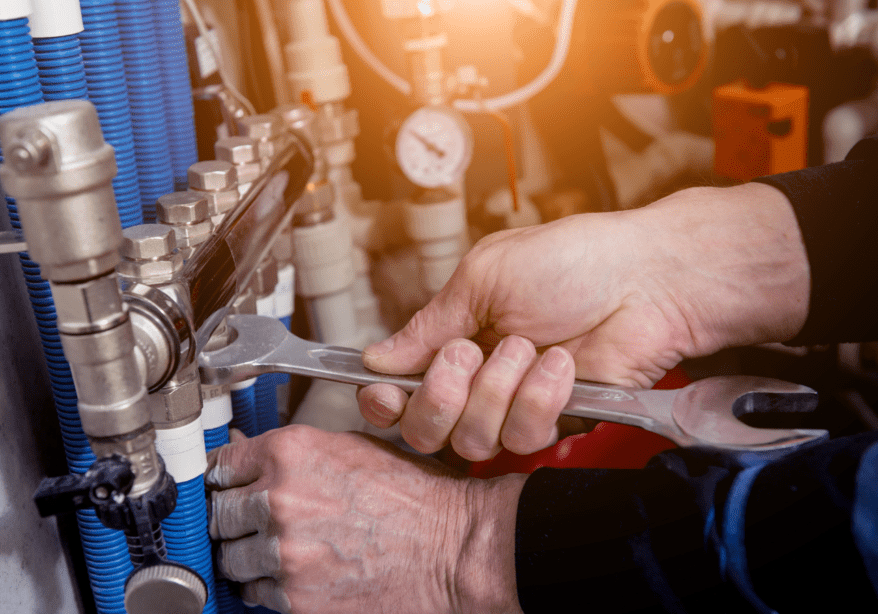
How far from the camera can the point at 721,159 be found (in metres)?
1.28

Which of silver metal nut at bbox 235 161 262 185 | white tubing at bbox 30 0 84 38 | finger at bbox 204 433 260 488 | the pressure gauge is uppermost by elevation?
white tubing at bbox 30 0 84 38

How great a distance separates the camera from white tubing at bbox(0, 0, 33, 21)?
0.39 meters

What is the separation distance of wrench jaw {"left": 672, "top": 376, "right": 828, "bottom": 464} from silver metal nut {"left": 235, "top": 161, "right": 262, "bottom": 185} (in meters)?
0.38

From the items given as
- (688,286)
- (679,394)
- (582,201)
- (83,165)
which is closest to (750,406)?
(679,394)

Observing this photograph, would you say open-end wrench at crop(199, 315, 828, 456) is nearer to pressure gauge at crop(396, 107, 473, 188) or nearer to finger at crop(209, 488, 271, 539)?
finger at crop(209, 488, 271, 539)

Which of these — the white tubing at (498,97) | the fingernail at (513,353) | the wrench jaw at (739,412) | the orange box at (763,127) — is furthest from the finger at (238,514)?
the orange box at (763,127)

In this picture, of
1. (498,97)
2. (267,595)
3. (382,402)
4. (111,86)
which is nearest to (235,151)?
(111,86)

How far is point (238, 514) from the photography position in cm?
57

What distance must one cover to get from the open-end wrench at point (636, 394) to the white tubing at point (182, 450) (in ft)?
0.16

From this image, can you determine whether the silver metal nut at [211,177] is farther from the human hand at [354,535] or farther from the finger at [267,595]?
the finger at [267,595]

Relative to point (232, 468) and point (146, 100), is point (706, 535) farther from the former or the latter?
point (146, 100)

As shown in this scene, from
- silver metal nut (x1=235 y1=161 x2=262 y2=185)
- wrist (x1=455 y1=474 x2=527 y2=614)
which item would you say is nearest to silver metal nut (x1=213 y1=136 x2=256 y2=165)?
silver metal nut (x1=235 y1=161 x2=262 y2=185)

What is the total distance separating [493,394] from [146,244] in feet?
0.89

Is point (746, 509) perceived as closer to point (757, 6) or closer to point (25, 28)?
point (25, 28)
